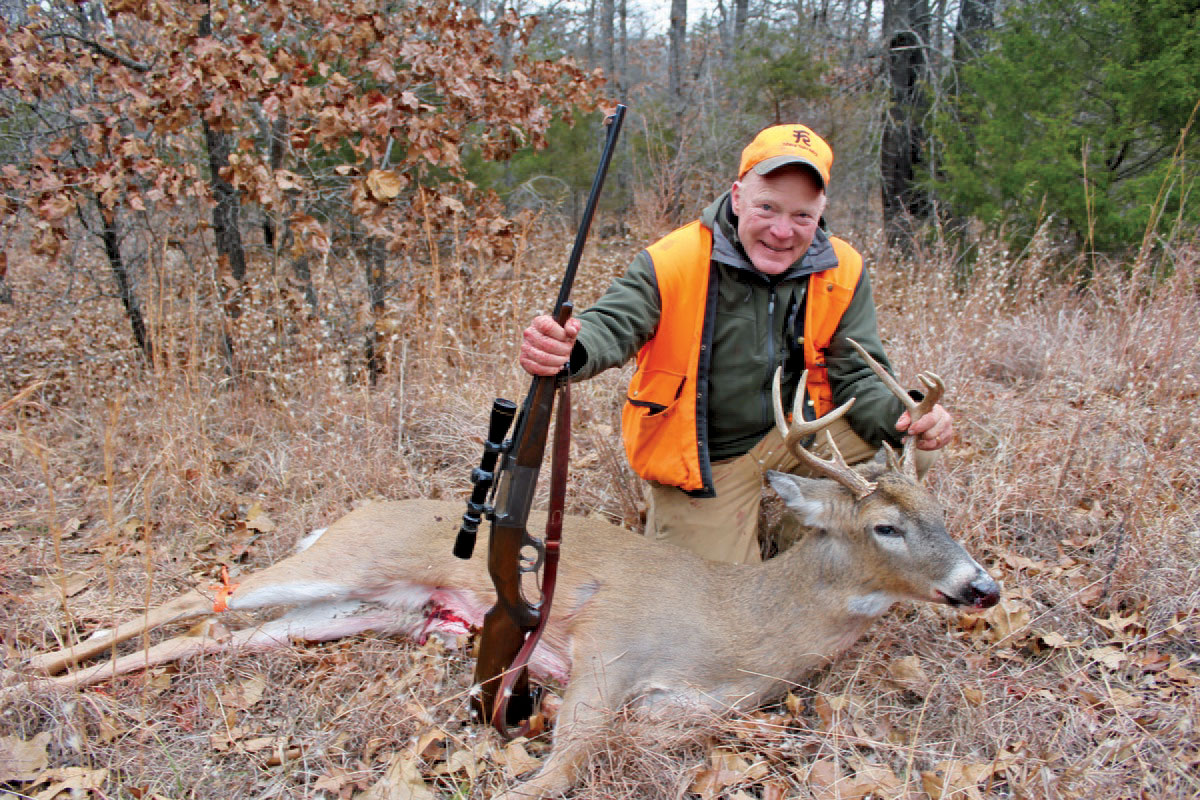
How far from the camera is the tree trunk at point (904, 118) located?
29.1 feet

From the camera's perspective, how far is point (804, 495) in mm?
2752

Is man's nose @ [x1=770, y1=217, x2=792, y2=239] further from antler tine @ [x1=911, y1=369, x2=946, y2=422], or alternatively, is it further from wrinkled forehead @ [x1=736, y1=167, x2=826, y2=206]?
antler tine @ [x1=911, y1=369, x2=946, y2=422]

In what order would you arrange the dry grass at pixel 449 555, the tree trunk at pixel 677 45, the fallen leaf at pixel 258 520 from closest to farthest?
1. the dry grass at pixel 449 555
2. the fallen leaf at pixel 258 520
3. the tree trunk at pixel 677 45

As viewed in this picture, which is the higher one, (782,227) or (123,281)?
(782,227)

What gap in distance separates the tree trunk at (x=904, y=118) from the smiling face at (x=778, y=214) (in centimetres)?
628

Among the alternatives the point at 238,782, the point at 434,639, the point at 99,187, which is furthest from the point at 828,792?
the point at 99,187

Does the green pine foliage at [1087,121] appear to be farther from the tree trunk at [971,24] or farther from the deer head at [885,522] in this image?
the deer head at [885,522]

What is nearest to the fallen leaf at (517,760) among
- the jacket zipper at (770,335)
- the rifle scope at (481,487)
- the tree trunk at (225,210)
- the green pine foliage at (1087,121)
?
the rifle scope at (481,487)

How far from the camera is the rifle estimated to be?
2293 millimetres

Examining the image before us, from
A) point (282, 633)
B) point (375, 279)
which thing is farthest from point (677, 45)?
point (282, 633)

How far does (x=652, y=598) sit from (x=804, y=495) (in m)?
0.63

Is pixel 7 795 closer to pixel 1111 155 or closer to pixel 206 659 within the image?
pixel 206 659

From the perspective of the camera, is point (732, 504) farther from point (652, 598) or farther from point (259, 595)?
point (259, 595)

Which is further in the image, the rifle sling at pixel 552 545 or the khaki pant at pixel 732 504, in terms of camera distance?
the khaki pant at pixel 732 504
